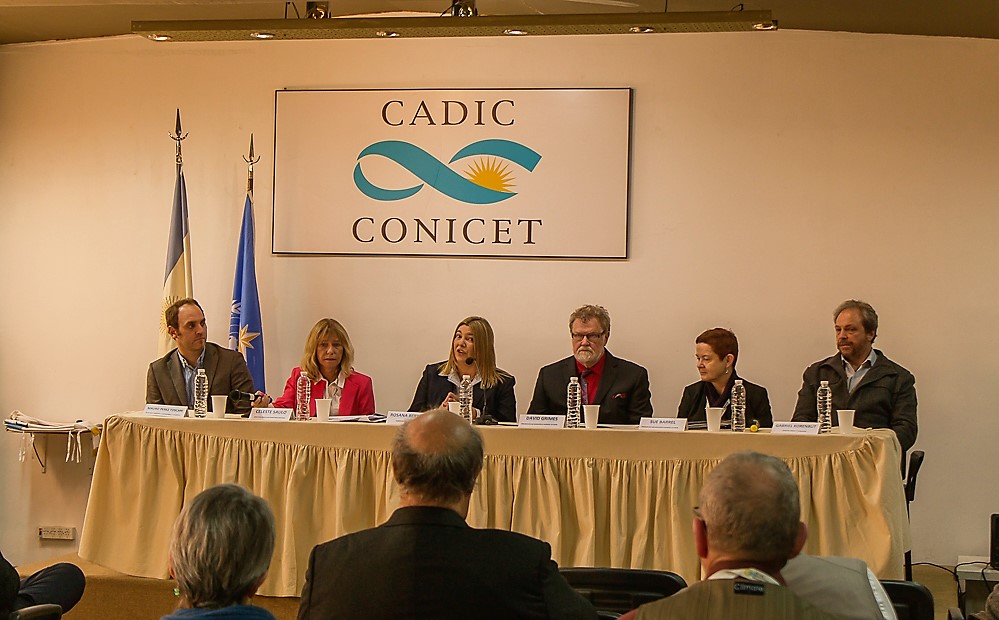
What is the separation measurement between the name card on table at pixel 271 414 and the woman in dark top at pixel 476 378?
2.88ft

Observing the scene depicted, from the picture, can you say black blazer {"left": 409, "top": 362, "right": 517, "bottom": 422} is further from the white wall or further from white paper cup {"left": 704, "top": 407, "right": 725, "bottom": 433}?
white paper cup {"left": 704, "top": 407, "right": 725, "bottom": 433}

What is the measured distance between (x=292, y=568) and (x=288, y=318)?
2.25 m

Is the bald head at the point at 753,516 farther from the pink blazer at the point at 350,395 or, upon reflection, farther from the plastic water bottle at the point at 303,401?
the pink blazer at the point at 350,395

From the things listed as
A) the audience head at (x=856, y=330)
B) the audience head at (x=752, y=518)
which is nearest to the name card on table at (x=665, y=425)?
the audience head at (x=856, y=330)

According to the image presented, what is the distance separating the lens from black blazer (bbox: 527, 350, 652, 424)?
17.3ft

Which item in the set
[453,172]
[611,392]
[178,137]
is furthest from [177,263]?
[611,392]

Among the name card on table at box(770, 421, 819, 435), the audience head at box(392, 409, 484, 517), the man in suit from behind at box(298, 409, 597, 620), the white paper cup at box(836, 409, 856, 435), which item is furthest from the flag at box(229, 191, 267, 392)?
the man in suit from behind at box(298, 409, 597, 620)

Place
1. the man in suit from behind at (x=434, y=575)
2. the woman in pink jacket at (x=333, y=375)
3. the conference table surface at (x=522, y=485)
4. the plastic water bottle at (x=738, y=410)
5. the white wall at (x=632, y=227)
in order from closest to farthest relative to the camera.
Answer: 1. the man in suit from behind at (x=434, y=575)
2. the conference table surface at (x=522, y=485)
3. the plastic water bottle at (x=738, y=410)
4. the woman in pink jacket at (x=333, y=375)
5. the white wall at (x=632, y=227)

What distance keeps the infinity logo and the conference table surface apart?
2.14 metres

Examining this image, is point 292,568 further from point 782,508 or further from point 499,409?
point 782,508

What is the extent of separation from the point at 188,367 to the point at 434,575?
3.50 m

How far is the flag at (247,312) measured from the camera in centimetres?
627

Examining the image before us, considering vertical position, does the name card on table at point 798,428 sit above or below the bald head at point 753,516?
below

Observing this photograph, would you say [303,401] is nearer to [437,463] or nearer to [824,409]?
[824,409]
